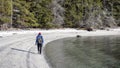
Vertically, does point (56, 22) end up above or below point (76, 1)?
below

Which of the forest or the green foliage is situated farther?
the forest

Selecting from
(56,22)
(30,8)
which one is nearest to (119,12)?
(56,22)

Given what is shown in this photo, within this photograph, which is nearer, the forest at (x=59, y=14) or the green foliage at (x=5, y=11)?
the green foliage at (x=5, y=11)

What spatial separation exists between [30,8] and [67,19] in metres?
14.4

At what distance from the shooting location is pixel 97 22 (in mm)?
89750

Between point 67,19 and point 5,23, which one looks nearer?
point 5,23

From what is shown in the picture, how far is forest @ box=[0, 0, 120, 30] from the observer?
66812 mm

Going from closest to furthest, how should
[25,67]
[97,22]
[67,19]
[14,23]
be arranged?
1. [25,67]
2. [14,23]
3. [67,19]
4. [97,22]

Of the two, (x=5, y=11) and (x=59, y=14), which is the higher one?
(x=5, y=11)

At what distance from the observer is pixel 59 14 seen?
8244cm

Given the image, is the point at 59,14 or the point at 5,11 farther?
the point at 59,14

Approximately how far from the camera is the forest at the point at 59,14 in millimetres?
66812

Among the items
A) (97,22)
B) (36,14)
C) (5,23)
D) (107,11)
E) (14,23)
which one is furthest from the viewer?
(107,11)

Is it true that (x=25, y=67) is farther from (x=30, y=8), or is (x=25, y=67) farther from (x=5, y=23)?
(x=30, y=8)
